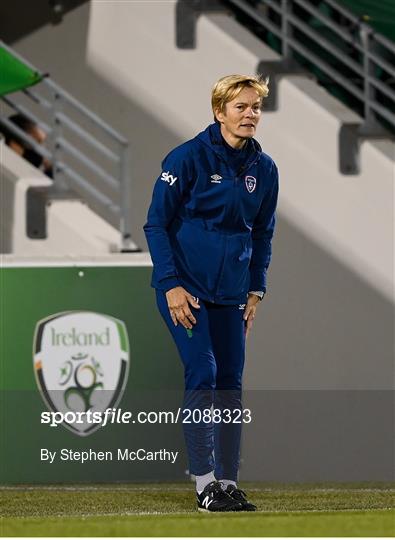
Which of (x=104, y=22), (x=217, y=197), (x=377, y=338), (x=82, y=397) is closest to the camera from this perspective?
(x=217, y=197)

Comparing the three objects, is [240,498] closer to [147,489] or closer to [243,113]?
[243,113]

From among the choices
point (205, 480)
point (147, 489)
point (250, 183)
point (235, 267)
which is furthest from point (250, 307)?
point (147, 489)

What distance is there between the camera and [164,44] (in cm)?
1149

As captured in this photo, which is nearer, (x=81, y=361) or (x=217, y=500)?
(x=217, y=500)

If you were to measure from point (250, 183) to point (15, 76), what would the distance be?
3.73 meters

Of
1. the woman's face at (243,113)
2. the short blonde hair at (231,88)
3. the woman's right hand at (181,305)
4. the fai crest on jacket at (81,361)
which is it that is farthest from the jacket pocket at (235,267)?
the fai crest on jacket at (81,361)

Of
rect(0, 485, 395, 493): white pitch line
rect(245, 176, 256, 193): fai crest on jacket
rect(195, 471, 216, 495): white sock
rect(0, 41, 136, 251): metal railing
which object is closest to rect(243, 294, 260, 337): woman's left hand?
rect(245, 176, 256, 193): fai crest on jacket

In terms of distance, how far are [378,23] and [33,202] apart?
10.6 feet

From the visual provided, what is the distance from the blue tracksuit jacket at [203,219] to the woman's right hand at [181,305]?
3 centimetres

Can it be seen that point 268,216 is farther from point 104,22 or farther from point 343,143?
point 104,22

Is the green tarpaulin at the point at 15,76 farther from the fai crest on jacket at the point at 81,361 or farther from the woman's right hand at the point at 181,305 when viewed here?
the woman's right hand at the point at 181,305

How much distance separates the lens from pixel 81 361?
859cm

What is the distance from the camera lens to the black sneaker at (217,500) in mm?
6523

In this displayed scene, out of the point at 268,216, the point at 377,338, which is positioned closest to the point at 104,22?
the point at 377,338
